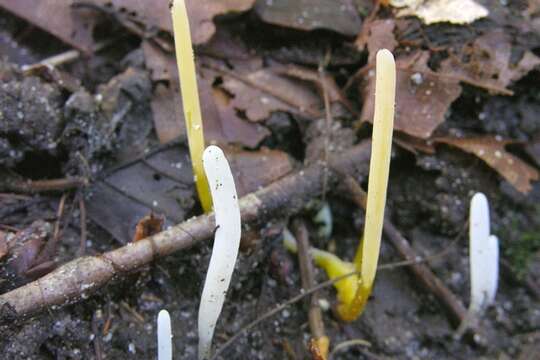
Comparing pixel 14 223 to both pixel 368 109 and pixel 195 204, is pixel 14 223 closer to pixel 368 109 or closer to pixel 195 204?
pixel 195 204

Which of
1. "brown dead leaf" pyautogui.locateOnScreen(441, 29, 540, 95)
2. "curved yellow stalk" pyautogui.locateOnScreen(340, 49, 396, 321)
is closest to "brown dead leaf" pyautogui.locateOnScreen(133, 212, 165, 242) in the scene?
"curved yellow stalk" pyautogui.locateOnScreen(340, 49, 396, 321)

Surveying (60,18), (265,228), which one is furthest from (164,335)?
(60,18)

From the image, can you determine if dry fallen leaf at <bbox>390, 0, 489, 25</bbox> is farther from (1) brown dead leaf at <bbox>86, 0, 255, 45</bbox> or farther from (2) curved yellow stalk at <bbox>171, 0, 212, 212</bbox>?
(2) curved yellow stalk at <bbox>171, 0, 212, 212</bbox>

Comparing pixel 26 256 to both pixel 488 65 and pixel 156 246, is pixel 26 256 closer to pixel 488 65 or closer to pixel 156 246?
pixel 156 246

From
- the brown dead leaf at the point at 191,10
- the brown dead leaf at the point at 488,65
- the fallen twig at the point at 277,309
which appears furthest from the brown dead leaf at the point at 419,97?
the brown dead leaf at the point at 191,10

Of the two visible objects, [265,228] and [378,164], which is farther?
[265,228]

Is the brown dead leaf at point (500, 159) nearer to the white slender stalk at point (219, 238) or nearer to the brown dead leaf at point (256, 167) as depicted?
the brown dead leaf at point (256, 167)
